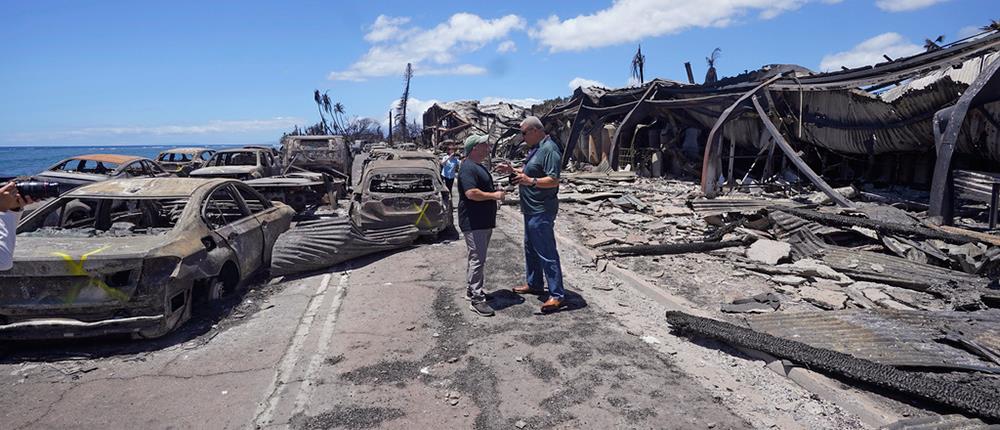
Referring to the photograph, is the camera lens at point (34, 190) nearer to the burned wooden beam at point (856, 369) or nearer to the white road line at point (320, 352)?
the white road line at point (320, 352)

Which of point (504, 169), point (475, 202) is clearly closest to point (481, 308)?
point (475, 202)

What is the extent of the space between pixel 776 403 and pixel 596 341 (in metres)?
1.46

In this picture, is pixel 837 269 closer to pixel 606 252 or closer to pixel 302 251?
pixel 606 252

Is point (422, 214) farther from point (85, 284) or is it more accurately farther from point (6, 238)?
point (6, 238)

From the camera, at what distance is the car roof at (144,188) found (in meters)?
6.01

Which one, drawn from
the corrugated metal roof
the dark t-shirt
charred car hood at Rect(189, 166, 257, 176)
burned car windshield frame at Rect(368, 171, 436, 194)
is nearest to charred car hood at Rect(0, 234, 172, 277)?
the dark t-shirt

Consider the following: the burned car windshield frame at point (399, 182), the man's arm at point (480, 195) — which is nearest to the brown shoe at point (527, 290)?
the man's arm at point (480, 195)

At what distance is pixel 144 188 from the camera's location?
618 cm

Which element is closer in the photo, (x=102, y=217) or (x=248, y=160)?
(x=102, y=217)

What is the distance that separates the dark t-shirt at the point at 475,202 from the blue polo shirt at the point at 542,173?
344mm

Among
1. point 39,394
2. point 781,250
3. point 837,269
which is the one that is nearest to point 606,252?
point 781,250

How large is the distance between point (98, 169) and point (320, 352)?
1258 cm

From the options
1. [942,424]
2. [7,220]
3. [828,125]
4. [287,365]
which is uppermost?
[828,125]

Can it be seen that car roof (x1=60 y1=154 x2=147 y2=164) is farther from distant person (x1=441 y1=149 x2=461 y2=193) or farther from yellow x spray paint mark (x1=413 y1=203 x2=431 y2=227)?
yellow x spray paint mark (x1=413 y1=203 x2=431 y2=227)
